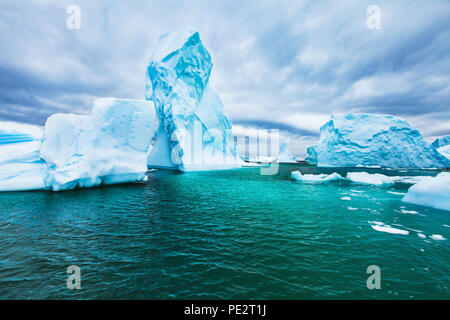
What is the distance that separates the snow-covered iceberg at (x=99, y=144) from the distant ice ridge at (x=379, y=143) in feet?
139

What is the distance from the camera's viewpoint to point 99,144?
12.1 meters

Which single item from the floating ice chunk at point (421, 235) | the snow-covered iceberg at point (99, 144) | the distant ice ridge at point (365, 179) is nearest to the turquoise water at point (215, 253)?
the floating ice chunk at point (421, 235)

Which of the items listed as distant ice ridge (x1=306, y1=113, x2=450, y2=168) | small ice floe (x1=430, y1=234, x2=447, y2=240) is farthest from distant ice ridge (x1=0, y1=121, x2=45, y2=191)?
distant ice ridge (x1=306, y1=113, x2=450, y2=168)

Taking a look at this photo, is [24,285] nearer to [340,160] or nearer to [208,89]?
[208,89]

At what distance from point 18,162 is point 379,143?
53.9 meters

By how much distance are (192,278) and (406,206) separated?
34.0 ft

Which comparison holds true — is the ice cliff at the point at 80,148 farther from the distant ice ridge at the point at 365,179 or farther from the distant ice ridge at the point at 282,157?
the distant ice ridge at the point at 282,157

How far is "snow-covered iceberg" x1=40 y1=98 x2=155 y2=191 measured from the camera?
1011cm

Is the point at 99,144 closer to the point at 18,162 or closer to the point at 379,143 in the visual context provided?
the point at 18,162

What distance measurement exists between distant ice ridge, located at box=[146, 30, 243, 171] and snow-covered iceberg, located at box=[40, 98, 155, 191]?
9.89 m

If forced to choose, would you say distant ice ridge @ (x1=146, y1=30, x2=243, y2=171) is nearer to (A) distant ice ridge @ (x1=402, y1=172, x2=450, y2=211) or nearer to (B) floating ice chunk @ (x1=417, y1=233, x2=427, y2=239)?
(A) distant ice ridge @ (x1=402, y1=172, x2=450, y2=211)

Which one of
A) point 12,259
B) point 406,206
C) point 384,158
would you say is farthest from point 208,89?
point 384,158

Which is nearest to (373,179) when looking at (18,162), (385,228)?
(385,228)
